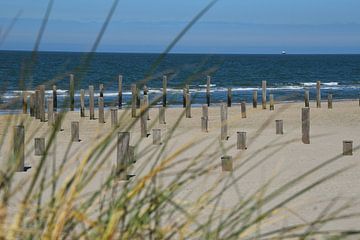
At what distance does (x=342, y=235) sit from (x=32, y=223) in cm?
104

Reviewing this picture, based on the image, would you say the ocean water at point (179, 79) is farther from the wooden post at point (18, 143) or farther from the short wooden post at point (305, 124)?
the short wooden post at point (305, 124)

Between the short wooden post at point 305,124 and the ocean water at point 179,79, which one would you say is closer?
the ocean water at point 179,79

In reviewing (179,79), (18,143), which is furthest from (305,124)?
(179,79)

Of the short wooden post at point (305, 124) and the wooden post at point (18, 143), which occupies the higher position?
the wooden post at point (18, 143)

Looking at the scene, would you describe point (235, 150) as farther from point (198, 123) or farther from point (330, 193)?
point (198, 123)

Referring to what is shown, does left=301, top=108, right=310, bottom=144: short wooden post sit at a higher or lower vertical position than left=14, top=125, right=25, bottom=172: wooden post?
lower

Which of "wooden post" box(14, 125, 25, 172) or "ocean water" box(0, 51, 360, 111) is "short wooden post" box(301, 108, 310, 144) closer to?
"ocean water" box(0, 51, 360, 111)

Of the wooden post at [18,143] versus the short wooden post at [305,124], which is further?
the short wooden post at [305,124]

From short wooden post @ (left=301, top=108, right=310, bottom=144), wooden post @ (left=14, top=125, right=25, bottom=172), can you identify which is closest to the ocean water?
wooden post @ (left=14, top=125, right=25, bottom=172)

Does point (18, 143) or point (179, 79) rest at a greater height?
point (18, 143)

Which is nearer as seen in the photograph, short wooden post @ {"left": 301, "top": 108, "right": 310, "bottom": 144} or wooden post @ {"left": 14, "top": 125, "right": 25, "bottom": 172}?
wooden post @ {"left": 14, "top": 125, "right": 25, "bottom": 172}

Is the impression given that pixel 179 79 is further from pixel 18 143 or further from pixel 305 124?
pixel 18 143

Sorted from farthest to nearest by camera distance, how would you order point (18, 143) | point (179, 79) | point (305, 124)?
point (179, 79)
point (305, 124)
point (18, 143)

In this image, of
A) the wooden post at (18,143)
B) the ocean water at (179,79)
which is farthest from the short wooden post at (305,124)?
the wooden post at (18,143)
